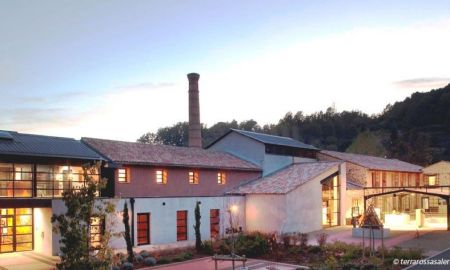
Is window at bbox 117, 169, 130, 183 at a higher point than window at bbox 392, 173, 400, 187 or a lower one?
higher

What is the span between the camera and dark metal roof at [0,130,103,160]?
2388cm

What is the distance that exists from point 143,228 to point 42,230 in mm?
5609

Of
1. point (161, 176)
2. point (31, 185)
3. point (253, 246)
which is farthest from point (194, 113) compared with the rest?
point (253, 246)

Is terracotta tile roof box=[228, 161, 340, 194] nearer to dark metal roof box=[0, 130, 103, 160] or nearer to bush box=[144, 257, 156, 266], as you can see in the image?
dark metal roof box=[0, 130, 103, 160]

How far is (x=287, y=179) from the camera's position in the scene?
117ft

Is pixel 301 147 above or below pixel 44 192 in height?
above

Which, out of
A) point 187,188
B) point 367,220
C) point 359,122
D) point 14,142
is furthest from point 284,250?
point 359,122

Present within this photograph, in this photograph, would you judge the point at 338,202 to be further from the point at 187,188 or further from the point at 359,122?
the point at 359,122

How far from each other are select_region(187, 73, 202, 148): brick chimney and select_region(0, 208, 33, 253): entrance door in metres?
19.7

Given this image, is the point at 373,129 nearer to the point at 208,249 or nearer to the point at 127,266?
the point at 208,249

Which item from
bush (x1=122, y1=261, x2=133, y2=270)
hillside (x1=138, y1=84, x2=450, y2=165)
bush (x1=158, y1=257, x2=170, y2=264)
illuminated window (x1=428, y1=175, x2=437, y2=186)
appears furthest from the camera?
hillside (x1=138, y1=84, x2=450, y2=165)

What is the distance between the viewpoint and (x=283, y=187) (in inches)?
1314

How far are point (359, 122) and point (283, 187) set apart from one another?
7579cm

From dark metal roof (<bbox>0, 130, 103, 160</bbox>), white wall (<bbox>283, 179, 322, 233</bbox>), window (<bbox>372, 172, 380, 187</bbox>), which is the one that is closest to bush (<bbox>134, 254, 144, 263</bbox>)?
dark metal roof (<bbox>0, 130, 103, 160</bbox>)
